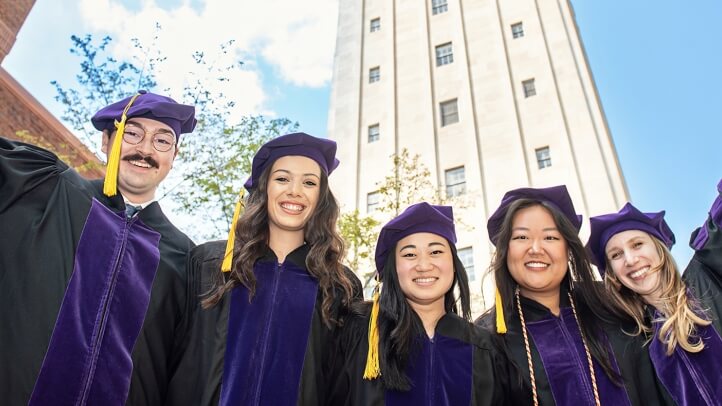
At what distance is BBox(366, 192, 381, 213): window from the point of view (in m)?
19.3

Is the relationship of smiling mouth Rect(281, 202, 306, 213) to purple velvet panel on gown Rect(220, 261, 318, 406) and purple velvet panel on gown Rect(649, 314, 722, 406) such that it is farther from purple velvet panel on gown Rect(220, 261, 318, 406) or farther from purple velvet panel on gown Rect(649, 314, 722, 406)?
purple velvet panel on gown Rect(649, 314, 722, 406)

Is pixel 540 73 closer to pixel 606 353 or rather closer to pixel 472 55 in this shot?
pixel 472 55

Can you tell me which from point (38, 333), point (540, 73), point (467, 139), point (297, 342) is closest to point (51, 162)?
point (38, 333)

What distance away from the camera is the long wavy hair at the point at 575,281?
331cm

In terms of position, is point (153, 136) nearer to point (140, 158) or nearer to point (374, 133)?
point (140, 158)

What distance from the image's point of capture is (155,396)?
2.64m

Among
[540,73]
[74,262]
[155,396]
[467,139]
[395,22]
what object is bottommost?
[155,396]

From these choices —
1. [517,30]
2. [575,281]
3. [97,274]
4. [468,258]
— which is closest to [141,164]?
[97,274]

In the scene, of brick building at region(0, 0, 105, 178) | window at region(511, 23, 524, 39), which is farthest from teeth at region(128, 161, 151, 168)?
window at region(511, 23, 524, 39)

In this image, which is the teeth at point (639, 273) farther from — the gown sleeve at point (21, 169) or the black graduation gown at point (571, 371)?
the gown sleeve at point (21, 169)

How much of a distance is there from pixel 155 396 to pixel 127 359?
32 centimetres

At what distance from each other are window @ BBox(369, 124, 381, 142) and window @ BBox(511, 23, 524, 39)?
24.5 feet

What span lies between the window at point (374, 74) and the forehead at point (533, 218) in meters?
20.8

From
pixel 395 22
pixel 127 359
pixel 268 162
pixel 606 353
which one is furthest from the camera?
pixel 395 22
